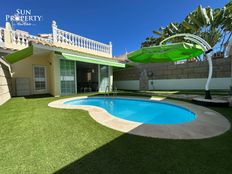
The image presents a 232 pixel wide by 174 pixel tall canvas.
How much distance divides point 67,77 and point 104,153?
13.0 m

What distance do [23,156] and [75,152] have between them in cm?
127

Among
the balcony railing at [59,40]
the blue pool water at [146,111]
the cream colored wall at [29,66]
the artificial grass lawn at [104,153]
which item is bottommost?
the blue pool water at [146,111]

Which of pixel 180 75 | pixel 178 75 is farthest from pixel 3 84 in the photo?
pixel 180 75

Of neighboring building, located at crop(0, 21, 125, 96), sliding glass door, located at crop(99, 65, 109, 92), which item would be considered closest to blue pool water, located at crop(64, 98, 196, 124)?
neighboring building, located at crop(0, 21, 125, 96)

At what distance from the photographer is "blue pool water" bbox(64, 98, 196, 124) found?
693 cm

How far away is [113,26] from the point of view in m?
24.1

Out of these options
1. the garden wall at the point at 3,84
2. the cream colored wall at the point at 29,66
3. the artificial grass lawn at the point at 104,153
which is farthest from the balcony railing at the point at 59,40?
the artificial grass lawn at the point at 104,153

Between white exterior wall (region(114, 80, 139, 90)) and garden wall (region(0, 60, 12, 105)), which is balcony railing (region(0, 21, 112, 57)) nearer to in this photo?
garden wall (region(0, 60, 12, 105))

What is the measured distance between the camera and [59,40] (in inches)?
570

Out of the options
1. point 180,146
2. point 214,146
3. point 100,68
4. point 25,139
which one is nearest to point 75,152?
point 25,139

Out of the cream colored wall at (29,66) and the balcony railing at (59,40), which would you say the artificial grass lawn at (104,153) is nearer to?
the cream colored wall at (29,66)

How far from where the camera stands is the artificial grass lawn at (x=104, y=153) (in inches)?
101

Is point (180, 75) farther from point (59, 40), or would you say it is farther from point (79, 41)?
point (59, 40)

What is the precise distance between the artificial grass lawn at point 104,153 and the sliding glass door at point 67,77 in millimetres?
10014
